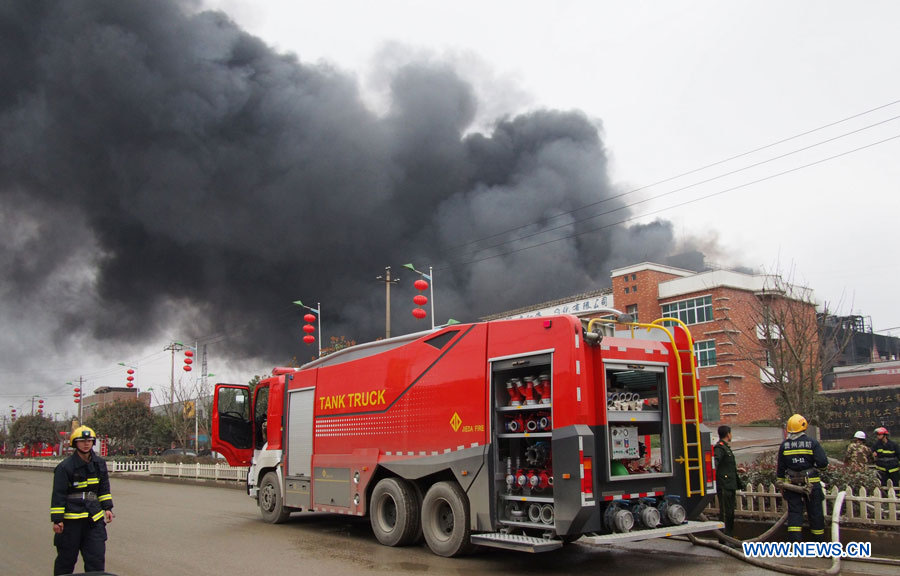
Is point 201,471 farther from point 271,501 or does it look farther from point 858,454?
point 858,454

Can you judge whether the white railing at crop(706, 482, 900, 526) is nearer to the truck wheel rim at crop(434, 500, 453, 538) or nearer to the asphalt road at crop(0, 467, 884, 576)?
the asphalt road at crop(0, 467, 884, 576)

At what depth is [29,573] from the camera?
8492 mm

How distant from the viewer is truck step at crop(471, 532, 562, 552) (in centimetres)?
725

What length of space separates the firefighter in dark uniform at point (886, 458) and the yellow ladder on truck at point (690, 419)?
4622mm

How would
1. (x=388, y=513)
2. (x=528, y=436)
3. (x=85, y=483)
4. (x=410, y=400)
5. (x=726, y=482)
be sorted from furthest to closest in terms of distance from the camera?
1. (x=388, y=513)
2. (x=410, y=400)
3. (x=726, y=482)
4. (x=528, y=436)
5. (x=85, y=483)

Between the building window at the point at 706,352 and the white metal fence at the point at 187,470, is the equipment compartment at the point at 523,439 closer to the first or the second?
the white metal fence at the point at 187,470

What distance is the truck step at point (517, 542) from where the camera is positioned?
725 centimetres

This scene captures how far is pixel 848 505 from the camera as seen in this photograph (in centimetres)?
871

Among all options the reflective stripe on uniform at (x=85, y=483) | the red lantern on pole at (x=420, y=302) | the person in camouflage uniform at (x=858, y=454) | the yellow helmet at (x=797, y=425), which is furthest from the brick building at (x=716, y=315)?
the reflective stripe on uniform at (x=85, y=483)

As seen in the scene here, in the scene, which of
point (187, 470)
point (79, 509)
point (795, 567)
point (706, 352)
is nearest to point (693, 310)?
point (706, 352)

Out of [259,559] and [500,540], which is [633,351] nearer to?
[500,540]

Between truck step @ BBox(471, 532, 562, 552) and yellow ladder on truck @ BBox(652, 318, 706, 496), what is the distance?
76.5 inches

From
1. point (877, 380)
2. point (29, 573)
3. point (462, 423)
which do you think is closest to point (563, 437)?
point (462, 423)

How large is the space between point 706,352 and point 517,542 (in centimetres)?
3621
